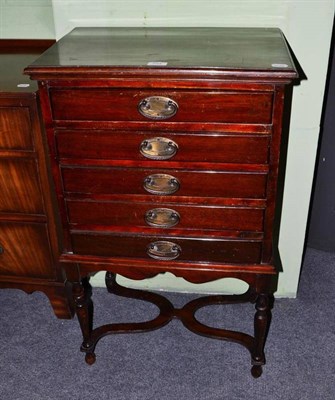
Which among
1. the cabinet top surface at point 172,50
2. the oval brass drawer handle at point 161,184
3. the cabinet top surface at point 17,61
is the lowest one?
the oval brass drawer handle at point 161,184

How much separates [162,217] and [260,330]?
0.56 metres

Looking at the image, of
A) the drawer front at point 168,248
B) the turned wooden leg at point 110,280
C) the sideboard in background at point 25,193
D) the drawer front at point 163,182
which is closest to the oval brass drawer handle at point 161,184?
the drawer front at point 163,182

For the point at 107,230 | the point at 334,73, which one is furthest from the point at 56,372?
the point at 334,73

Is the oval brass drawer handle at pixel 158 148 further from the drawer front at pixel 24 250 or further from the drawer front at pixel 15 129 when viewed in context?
the drawer front at pixel 24 250

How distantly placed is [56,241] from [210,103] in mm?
878

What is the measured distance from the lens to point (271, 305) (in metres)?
2.26

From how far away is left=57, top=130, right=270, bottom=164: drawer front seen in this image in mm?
1456

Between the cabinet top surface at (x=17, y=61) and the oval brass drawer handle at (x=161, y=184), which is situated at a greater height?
the cabinet top surface at (x=17, y=61)

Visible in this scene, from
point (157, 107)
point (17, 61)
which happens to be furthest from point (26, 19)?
point (157, 107)

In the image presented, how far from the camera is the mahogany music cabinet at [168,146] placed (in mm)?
1394

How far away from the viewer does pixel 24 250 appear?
2.01 m

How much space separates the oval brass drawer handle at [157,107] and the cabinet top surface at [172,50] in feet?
0.31

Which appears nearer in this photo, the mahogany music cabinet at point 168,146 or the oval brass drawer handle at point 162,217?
the mahogany music cabinet at point 168,146

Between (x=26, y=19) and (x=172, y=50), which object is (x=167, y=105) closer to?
(x=172, y=50)
